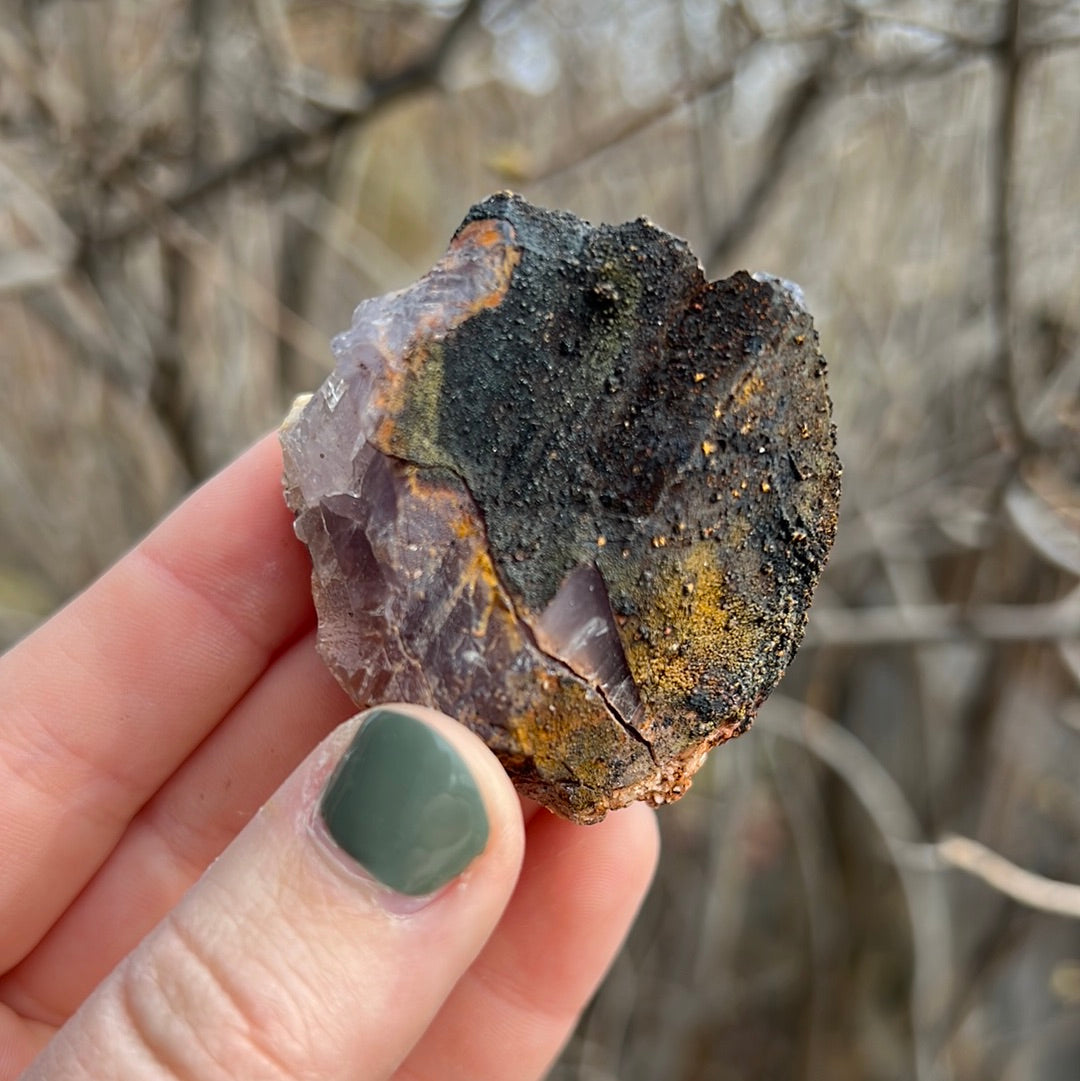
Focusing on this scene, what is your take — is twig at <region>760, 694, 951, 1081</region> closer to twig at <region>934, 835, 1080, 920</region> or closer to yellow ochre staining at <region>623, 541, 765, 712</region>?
Answer: twig at <region>934, 835, 1080, 920</region>

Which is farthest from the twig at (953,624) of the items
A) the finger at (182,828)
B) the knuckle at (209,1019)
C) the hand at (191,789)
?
the knuckle at (209,1019)

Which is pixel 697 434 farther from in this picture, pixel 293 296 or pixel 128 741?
pixel 293 296

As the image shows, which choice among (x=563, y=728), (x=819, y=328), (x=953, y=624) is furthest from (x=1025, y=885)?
(x=819, y=328)

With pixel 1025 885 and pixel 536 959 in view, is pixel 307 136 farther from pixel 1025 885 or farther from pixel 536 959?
pixel 1025 885

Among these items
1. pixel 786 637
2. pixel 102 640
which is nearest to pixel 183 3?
pixel 102 640

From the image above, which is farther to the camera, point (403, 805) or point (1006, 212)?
point (1006, 212)
